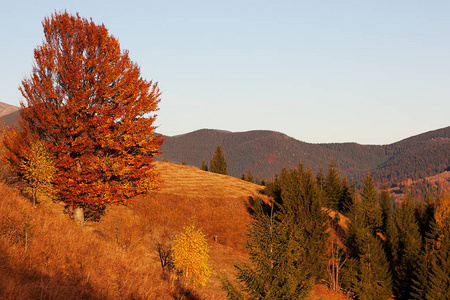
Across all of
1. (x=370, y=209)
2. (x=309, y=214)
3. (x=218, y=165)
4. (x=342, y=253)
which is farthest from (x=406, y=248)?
(x=218, y=165)

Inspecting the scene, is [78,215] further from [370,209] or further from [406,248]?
[370,209]

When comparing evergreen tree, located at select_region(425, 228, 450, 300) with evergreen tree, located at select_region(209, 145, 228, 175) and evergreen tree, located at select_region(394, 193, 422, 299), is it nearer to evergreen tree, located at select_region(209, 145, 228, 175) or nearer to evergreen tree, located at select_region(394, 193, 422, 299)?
evergreen tree, located at select_region(394, 193, 422, 299)

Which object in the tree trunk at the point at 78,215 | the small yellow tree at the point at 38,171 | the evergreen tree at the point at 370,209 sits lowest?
the evergreen tree at the point at 370,209

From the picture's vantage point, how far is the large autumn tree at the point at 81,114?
74.2 ft

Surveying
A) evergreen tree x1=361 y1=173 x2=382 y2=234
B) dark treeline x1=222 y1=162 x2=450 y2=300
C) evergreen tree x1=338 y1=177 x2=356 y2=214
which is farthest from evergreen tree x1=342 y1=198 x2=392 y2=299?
evergreen tree x1=338 y1=177 x2=356 y2=214

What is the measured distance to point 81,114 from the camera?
23.0m

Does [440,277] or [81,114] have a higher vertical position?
[81,114]

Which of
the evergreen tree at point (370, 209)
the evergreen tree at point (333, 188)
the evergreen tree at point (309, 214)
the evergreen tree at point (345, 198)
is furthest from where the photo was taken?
the evergreen tree at point (333, 188)

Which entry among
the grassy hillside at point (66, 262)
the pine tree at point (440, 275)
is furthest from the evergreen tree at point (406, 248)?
the grassy hillside at point (66, 262)

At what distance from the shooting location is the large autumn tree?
22625mm

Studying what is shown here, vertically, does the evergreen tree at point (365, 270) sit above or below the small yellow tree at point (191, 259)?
below

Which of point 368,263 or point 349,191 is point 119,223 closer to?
point 368,263

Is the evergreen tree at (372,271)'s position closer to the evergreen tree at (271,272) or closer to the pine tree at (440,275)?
the pine tree at (440,275)

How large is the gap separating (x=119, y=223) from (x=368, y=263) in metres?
30.7
